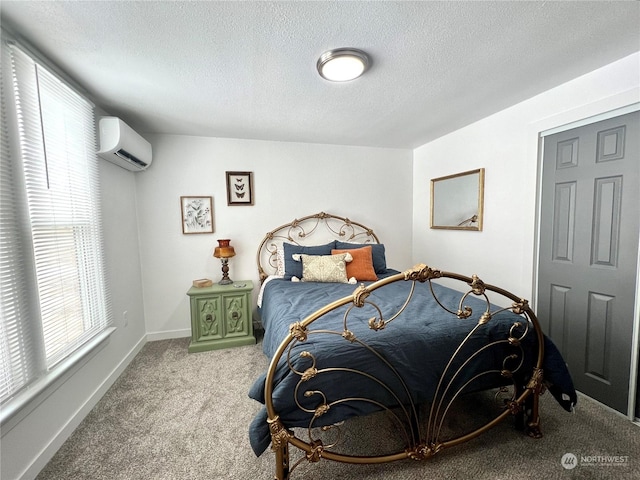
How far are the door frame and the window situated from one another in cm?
344

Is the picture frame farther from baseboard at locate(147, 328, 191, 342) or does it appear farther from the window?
baseboard at locate(147, 328, 191, 342)

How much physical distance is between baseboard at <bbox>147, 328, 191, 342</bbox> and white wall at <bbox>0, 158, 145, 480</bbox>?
0.41ft

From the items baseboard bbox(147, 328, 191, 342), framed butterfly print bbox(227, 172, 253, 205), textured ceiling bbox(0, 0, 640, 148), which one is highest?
textured ceiling bbox(0, 0, 640, 148)

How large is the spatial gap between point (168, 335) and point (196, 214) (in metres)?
1.43

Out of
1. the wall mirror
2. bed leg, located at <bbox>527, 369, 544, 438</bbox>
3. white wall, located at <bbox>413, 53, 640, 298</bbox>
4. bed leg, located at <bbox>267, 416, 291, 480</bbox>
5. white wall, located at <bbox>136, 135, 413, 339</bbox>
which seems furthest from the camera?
white wall, located at <bbox>136, 135, 413, 339</bbox>

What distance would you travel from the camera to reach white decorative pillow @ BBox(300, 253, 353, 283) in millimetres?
2820

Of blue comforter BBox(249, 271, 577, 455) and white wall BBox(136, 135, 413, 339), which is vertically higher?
white wall BBox(136, 135, 413, 339)

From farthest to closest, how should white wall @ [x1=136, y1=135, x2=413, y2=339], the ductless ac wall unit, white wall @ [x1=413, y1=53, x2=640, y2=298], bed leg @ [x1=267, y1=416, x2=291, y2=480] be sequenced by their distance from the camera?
white wall @ [x1=136, y1=135, x2=413, y2=339]
the ductless ac wall unit
white wall @ [x1=413, y1=53, x2=640, y2=298]
bed leg @ [x1=267, y1=416, x2=291, y2=480]

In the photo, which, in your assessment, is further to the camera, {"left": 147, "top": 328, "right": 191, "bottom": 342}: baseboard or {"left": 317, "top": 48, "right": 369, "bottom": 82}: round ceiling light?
{"left": 147, "top": 328, "right": 191, "bottom": 342}: baseboard

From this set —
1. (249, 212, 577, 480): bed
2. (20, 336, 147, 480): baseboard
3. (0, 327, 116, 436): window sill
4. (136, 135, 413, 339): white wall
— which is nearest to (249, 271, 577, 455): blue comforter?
(249, 212, 577, 480): bed

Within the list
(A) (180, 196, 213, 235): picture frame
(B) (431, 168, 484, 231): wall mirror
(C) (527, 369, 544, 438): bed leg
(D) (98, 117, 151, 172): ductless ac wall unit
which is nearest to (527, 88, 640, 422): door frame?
(B) (431, 168, 484, 231): wall mirror

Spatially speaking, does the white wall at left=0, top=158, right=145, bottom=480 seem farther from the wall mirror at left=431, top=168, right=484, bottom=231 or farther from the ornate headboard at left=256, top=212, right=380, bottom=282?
the wall mirror at left=431, top=168, right=484, bottom=231

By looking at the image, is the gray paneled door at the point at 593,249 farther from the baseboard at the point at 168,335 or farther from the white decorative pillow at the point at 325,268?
the baseboard at the point at 168,335

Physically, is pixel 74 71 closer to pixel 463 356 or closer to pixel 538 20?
pixel 538 20
